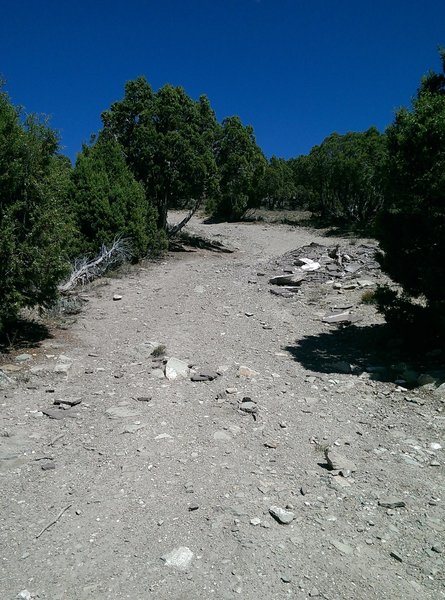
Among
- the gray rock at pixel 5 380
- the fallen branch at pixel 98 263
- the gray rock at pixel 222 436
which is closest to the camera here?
the gray rock at pixel 222 436

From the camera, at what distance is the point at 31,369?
710 cm

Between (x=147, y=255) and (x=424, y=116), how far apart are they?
11952mm

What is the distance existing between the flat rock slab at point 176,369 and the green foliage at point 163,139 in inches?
461

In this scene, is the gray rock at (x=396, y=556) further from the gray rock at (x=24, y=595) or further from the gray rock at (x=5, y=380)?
the gray rock at (x=5, y=380)

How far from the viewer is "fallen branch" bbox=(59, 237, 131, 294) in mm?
12405

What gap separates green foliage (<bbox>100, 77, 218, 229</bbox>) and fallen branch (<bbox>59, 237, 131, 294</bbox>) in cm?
400

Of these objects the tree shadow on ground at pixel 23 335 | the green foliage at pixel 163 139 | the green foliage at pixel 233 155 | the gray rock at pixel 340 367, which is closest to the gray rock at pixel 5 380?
the tree shadow on ground at pixel 23 335

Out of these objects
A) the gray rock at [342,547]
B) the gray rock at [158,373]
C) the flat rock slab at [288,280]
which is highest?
the flat rock slab at [288,280]

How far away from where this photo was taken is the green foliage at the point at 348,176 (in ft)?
83.6

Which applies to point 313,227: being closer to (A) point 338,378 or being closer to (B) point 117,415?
(A) point 338,378

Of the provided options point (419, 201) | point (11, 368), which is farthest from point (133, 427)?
point (419, 201)

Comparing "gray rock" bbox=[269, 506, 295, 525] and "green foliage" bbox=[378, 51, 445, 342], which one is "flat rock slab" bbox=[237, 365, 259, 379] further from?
"gray rock" bbox=[269, 506, 295, 525]

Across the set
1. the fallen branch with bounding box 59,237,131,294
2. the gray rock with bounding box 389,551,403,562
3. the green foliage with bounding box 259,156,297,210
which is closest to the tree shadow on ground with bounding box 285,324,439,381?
the gray rock with bounding box 389,551,403,562

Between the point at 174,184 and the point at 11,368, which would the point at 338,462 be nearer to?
the point at 11,368
